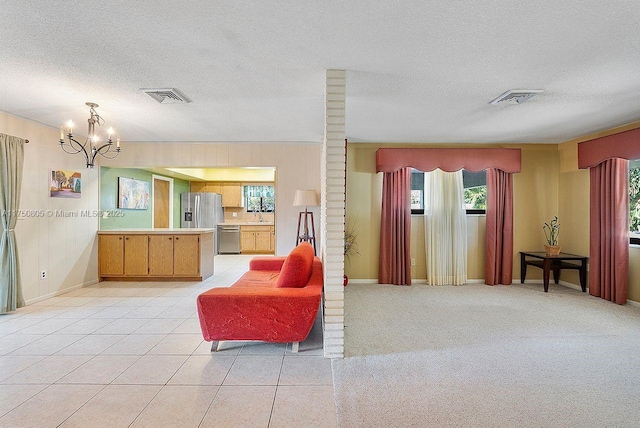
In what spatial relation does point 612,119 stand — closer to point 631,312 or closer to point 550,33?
point 631,312

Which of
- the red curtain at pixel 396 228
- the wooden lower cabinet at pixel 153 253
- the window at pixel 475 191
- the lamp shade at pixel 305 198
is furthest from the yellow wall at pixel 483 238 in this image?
the wooden lower cabinet at pixel 153 253

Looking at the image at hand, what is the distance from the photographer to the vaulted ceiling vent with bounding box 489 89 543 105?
3.17 meters

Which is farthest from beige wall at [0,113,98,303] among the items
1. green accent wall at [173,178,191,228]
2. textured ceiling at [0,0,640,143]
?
green accent wall at [173,178,191,228]

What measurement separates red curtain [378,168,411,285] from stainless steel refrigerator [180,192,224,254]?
5.20 metres

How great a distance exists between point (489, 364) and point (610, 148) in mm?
3703

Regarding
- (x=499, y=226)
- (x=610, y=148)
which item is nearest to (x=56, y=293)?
(x=499, y=226)

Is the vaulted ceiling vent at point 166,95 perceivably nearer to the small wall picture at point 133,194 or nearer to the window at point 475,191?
the small wall picture at point 133,194

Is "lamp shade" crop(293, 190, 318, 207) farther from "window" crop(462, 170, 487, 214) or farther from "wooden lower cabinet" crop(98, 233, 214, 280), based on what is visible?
"window" crop(462, 170, 487, 214)

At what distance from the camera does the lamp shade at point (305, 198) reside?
527 cm

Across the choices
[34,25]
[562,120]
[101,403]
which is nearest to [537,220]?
[562,120]

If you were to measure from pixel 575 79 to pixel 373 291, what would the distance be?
3509mm

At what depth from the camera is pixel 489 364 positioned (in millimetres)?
2674

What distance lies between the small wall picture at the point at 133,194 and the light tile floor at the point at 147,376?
2776 millimetres

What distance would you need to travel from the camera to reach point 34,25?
81.8 inches
